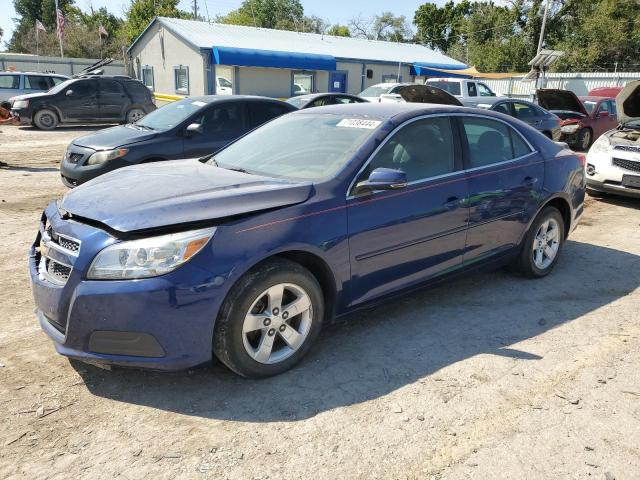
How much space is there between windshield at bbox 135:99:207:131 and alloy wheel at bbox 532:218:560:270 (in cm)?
536

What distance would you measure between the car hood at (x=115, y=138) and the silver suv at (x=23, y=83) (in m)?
13.1

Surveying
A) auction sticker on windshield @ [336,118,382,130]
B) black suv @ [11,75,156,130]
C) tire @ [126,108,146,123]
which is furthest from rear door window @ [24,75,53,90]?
auction sticker on windshield @ [336,118,382,130]

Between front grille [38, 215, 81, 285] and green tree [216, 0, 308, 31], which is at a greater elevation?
green tree [216, 0, 308, 31]

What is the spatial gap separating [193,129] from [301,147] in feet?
13.4

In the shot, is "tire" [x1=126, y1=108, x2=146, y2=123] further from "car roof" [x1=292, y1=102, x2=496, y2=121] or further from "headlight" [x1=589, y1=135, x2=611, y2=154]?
"car roof" [x1=292, y1=102, x2=496, y2=121]

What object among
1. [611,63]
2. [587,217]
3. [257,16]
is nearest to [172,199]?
[587,217]

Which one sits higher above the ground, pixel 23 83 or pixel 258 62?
pixel 258 62

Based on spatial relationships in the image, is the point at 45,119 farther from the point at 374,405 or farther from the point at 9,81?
the point at 374,405

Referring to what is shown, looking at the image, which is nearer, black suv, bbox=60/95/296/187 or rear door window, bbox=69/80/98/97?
black suv, bbox=60/95/296/187

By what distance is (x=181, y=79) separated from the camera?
29766 millimetres

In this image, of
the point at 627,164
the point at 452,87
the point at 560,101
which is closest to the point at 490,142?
the point at 627,164

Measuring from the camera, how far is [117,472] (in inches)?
97.5

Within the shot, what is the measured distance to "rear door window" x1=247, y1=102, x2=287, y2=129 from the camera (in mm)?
8555

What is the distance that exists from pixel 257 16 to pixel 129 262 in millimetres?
84035
